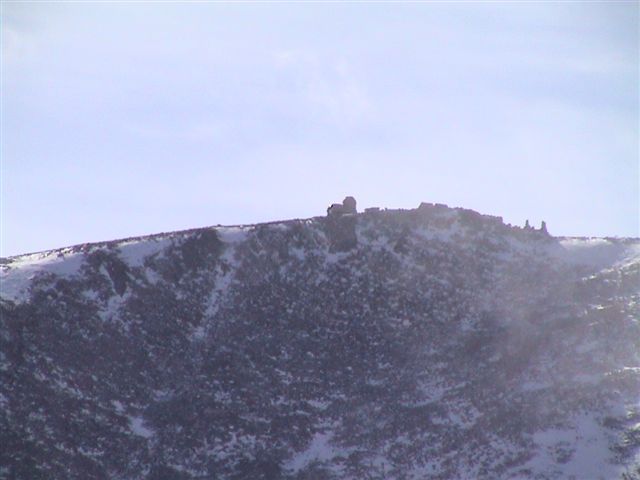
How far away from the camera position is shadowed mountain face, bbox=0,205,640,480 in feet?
169

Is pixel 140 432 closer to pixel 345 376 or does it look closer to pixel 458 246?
pixel 345 376

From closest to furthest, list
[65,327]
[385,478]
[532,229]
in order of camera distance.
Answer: [385,478]
[65,327]
[532,229]

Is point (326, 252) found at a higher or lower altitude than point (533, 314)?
higher

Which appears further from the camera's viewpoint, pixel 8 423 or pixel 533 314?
pixel 533 314

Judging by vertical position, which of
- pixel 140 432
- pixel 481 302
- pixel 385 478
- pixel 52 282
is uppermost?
pixel 52 282

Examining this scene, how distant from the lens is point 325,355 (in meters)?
58.3

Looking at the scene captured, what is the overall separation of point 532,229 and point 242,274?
71.7ft

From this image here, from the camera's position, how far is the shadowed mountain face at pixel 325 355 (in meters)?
51.5

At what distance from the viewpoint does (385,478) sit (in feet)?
165

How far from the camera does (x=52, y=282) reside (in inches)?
2296

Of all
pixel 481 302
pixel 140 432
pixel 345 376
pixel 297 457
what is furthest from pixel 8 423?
pixel 481 302

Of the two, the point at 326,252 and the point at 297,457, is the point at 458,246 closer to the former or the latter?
the point at 326,252

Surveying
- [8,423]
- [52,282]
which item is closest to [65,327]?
[52,282]

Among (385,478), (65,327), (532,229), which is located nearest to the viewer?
(385,478)
